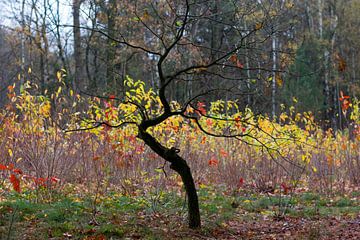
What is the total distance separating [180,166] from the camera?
195 inches

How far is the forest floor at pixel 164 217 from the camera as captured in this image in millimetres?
4926

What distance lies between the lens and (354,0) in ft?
90.3

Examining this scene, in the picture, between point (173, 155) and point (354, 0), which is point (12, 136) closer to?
point (173, 155)

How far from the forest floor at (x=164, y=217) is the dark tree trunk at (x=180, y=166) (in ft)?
0.53

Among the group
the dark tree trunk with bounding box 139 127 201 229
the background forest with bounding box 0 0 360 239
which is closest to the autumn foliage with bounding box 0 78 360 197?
the background forest with bounding box 0 0 360 239

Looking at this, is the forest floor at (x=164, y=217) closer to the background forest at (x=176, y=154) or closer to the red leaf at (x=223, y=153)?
the background forest at (x=176, y=154)

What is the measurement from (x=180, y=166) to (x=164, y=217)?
3.92 ft

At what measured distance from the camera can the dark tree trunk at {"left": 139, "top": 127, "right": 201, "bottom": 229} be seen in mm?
4852

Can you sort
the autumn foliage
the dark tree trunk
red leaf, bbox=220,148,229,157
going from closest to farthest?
the dark tree trunk < the autumn foliage < red leaf, bbox=220,148,229,157

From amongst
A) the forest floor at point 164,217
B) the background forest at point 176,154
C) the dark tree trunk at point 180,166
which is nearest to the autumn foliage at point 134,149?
the background forest at point 176,154

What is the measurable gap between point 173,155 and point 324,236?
191cm

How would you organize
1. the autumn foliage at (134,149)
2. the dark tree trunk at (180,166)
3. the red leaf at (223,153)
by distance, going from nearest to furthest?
the dark tree trunk at (180,166) < the autumn foliage at (134,149) < the red leaf at (223,153)

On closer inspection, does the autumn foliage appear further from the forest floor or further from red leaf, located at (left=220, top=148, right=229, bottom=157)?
the forest floor

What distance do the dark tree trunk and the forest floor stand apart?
0.53 ft
